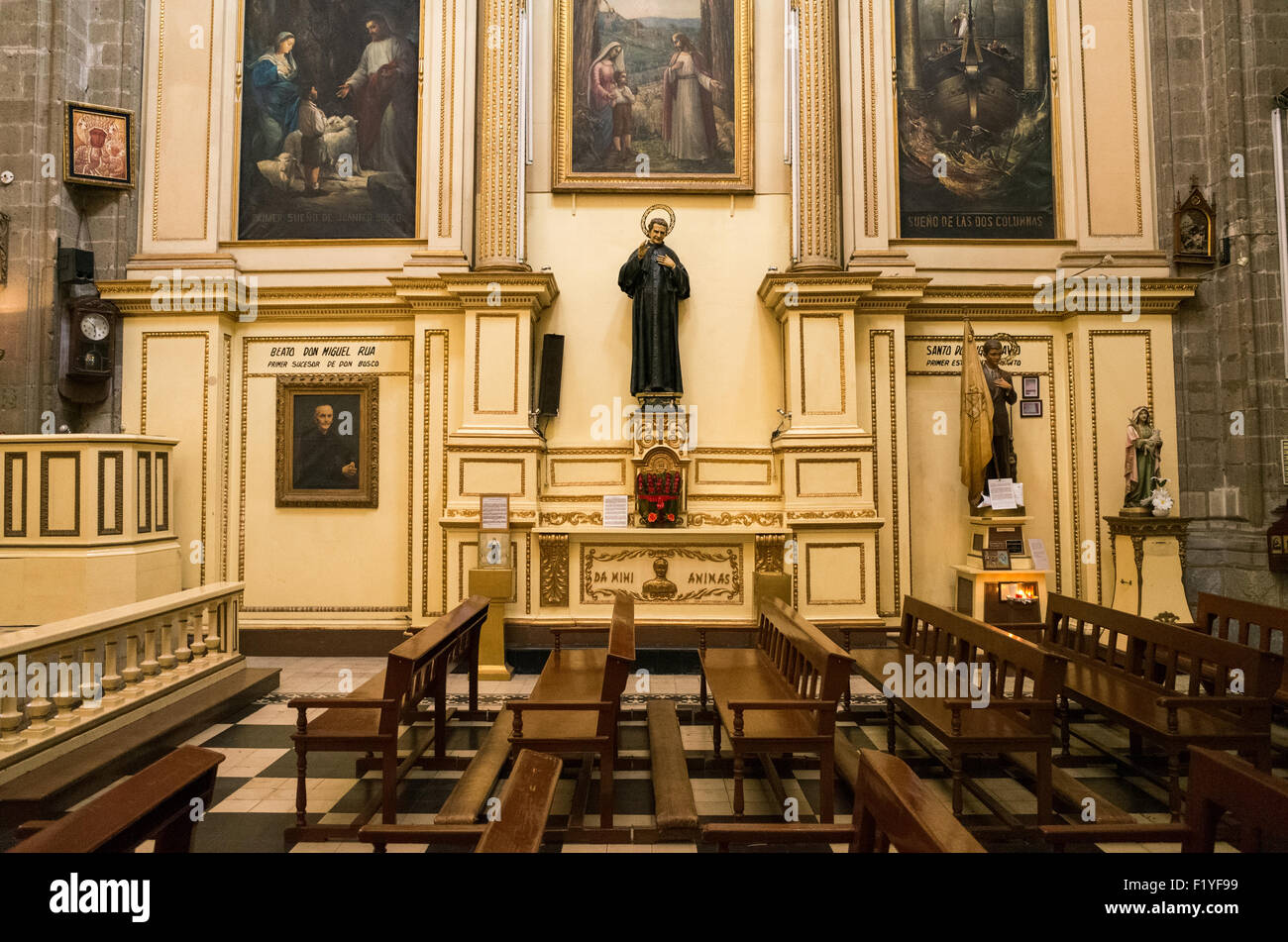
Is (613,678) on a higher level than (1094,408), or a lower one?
lower

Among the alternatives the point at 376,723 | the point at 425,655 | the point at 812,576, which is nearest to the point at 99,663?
the point at 376,723

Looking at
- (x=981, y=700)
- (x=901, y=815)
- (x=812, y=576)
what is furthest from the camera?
(x=812, y=576)

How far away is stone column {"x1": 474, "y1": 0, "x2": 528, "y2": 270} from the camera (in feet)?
24.5

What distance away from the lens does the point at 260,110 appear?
784cm

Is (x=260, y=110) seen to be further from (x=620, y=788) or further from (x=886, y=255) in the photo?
(x=620, y=788)

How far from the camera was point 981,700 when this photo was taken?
3.27 m

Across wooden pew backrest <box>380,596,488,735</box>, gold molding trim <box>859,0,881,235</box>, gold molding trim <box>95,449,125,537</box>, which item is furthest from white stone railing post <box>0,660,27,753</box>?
gold molding trim <box>859,0,881,235</box>

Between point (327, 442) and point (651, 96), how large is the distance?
5.08 metres

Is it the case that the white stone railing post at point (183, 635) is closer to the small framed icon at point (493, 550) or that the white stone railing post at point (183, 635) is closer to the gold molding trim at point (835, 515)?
the small framed icon at point (493, 550)

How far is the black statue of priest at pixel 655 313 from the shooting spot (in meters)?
7.35

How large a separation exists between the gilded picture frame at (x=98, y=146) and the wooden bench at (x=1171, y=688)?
31.9ft

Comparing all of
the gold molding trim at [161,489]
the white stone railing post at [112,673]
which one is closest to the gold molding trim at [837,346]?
the white stone railing post at [112,673]

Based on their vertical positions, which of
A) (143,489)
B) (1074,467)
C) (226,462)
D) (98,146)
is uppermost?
(98,146)

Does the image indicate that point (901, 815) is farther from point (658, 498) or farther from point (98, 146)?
point (98, 146)
